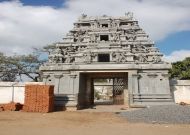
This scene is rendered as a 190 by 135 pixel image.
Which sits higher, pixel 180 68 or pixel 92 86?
pixel 180 68

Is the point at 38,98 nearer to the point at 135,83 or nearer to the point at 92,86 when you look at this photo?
the point at 92,86

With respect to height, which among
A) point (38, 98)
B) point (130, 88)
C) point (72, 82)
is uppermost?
point (72, 82)

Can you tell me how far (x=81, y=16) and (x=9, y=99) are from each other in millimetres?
10469

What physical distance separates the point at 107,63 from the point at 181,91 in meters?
6.63

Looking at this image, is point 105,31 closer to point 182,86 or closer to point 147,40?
point 147,40

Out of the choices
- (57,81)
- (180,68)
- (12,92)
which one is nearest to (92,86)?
(57,81)

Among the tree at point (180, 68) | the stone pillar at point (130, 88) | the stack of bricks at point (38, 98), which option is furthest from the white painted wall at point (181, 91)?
the tree at point (180, 68)

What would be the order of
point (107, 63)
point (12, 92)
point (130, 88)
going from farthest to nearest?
point (12, 92) < point (107, 63) < point (130, 88)

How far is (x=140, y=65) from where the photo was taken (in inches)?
895

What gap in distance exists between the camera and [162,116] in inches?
618

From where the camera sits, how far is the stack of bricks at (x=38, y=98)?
20.2 metres

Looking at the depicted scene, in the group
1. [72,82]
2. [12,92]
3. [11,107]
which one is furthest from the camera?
[12,92]

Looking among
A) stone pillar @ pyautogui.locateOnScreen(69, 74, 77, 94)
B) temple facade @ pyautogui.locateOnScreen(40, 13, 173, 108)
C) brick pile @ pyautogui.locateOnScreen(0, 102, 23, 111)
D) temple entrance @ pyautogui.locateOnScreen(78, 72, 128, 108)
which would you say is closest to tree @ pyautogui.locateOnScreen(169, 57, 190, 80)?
temple entrance @ pyautogui.locateOnScreen(78, 72, 128, 108)

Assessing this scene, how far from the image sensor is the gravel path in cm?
1484
